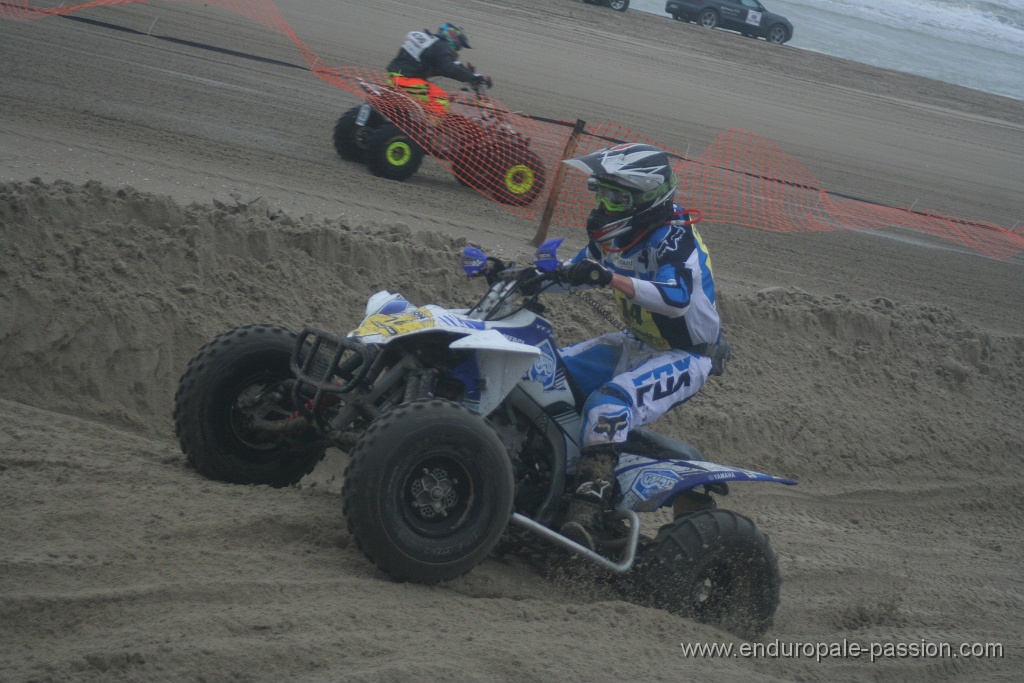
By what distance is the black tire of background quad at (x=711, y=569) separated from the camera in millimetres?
4328

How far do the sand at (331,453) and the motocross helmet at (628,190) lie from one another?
176 cm

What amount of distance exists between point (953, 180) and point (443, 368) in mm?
15365

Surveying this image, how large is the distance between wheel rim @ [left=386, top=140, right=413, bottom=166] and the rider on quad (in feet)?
1.68

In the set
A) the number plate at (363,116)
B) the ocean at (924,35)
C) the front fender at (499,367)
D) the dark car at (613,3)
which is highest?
the ocean at (924,35)

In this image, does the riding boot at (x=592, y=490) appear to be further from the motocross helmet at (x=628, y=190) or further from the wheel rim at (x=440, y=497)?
the motocross helmet at (x=628, y=190)

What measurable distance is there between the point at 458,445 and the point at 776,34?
26072 mm

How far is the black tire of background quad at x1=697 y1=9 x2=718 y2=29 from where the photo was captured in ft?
88.0

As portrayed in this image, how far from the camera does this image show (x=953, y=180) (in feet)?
55.3

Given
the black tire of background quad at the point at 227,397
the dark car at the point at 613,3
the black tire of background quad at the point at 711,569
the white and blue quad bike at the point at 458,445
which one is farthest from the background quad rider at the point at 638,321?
the dark car at the point at 613,3

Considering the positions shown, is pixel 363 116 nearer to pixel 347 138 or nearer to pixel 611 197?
pixel 347 138

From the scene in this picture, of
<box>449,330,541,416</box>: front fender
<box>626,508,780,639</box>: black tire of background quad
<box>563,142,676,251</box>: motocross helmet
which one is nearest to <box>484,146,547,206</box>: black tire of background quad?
<box>563,142,676,251</box>: motocross helmet

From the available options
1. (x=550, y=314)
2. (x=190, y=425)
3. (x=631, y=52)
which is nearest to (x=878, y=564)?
(x=550, y=314)

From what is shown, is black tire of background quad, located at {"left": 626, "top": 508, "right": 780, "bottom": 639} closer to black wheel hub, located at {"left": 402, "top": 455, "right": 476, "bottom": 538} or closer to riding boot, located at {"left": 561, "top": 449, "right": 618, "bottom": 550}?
riding boot, located at {"left": 561, "top": 449, "right": 618, "bottom": 550}

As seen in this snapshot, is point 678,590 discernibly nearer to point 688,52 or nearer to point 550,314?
point 550,314
